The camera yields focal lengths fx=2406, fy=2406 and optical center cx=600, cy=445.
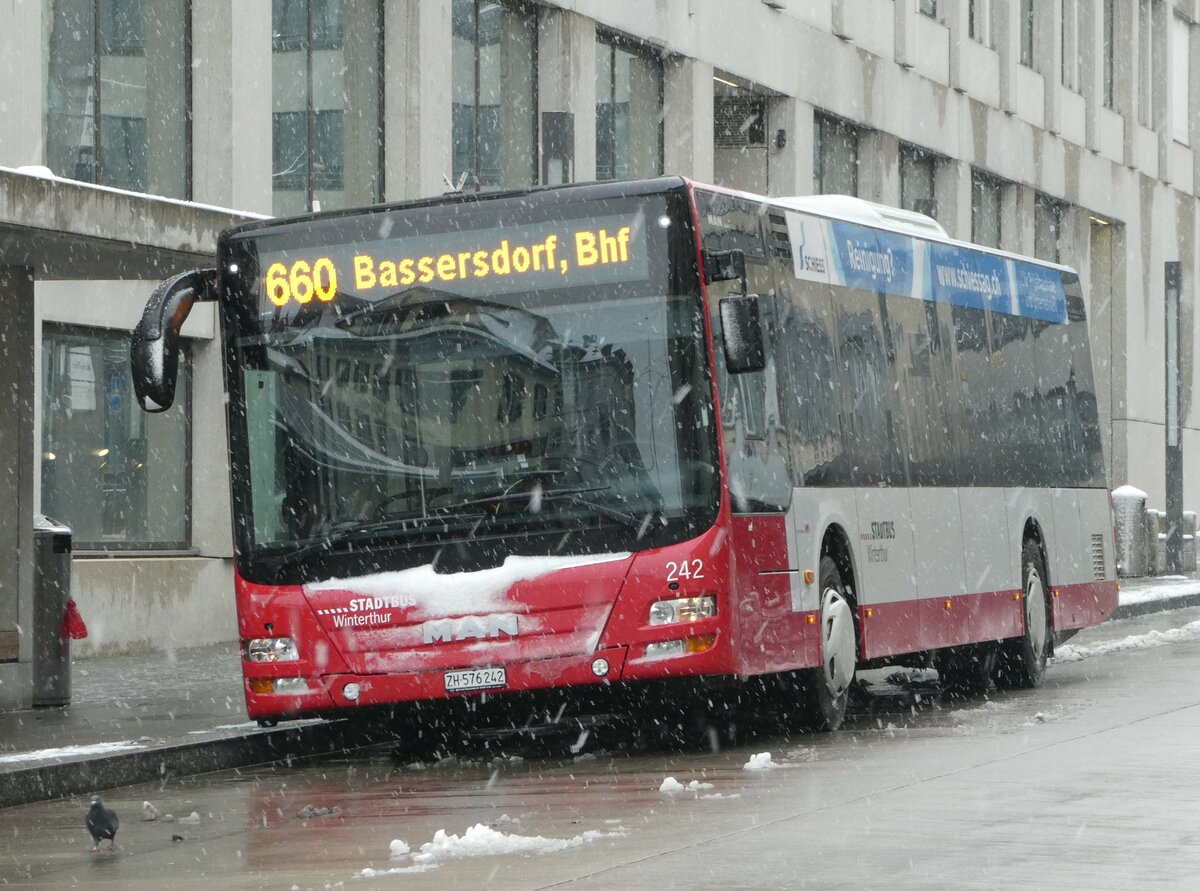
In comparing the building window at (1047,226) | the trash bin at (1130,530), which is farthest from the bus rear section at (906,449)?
the building window at (1047,226)

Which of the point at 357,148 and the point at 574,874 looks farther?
the point at 357,148

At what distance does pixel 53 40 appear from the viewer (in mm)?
21625

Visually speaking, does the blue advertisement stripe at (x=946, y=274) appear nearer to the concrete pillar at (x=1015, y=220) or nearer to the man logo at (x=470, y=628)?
the man logo at (x=470, y=628)

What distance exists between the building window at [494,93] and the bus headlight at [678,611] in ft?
49.4

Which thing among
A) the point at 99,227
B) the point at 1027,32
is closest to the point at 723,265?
the point at 99,227

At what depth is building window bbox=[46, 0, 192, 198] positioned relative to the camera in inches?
856

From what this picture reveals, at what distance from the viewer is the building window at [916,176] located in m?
38.8

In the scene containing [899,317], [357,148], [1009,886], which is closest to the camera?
[1009,886]

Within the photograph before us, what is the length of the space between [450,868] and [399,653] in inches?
176

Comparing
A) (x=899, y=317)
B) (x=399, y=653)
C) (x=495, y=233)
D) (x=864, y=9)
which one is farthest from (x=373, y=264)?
(x=864, y=9)

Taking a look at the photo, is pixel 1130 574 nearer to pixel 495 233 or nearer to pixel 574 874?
pixel 495 233

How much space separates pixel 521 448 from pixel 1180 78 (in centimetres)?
4324

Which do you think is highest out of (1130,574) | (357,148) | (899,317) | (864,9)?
(864,9)

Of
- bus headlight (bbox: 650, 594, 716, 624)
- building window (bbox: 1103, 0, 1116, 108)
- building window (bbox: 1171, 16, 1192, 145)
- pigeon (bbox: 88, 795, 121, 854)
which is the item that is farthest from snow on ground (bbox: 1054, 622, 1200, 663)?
building window (bbox: 1171, 16, 1192, 145)
